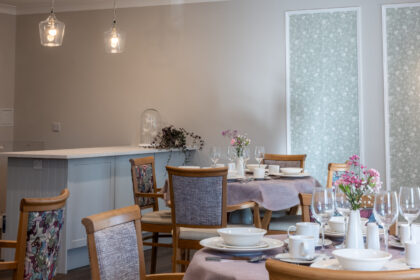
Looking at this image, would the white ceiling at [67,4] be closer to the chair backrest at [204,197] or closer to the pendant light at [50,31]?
the pendant light at [50,31]

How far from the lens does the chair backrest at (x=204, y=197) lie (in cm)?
326

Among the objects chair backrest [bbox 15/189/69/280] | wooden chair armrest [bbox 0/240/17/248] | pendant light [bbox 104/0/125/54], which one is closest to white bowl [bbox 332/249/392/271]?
chair backrest [bbox 15/189/69/280]

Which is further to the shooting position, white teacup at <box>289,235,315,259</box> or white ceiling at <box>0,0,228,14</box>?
white ceiling at <box>0,0,228,14</box>

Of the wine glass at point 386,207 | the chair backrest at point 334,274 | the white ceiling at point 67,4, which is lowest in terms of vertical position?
the chair backrest at point 334,274

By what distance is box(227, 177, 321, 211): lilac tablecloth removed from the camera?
149 inches

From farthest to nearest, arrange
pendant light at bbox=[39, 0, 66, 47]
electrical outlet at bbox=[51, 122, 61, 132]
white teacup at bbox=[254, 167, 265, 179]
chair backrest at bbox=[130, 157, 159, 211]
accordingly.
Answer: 1. electrical outlet at bbox=[51, 122, 61, 132]
2. pendant light at bbox=[39, 0, 66, 47]
3. chair backrest at bbox=[130, 157, 159, 211]
4. white teacup at bbox=[254, 167, 265, 179]

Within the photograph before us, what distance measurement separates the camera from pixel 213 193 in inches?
128

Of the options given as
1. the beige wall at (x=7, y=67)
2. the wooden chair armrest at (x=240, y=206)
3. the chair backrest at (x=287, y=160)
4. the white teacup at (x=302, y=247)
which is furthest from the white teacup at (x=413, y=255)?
the beige wall at (x=7, y=67)

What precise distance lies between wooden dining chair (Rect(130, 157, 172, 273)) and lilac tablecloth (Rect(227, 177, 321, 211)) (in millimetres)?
539

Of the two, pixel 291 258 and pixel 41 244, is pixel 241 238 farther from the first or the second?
pixel 41 244

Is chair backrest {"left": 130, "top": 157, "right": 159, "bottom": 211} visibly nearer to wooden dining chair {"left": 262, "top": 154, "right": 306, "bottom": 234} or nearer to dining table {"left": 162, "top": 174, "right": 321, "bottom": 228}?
dining table {"left": 162, "top": 174, "right": 321, "bottom": 228}

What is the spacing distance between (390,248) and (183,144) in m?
4.47

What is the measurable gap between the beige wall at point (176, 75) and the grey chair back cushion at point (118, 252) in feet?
14.1

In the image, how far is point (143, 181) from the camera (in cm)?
443
